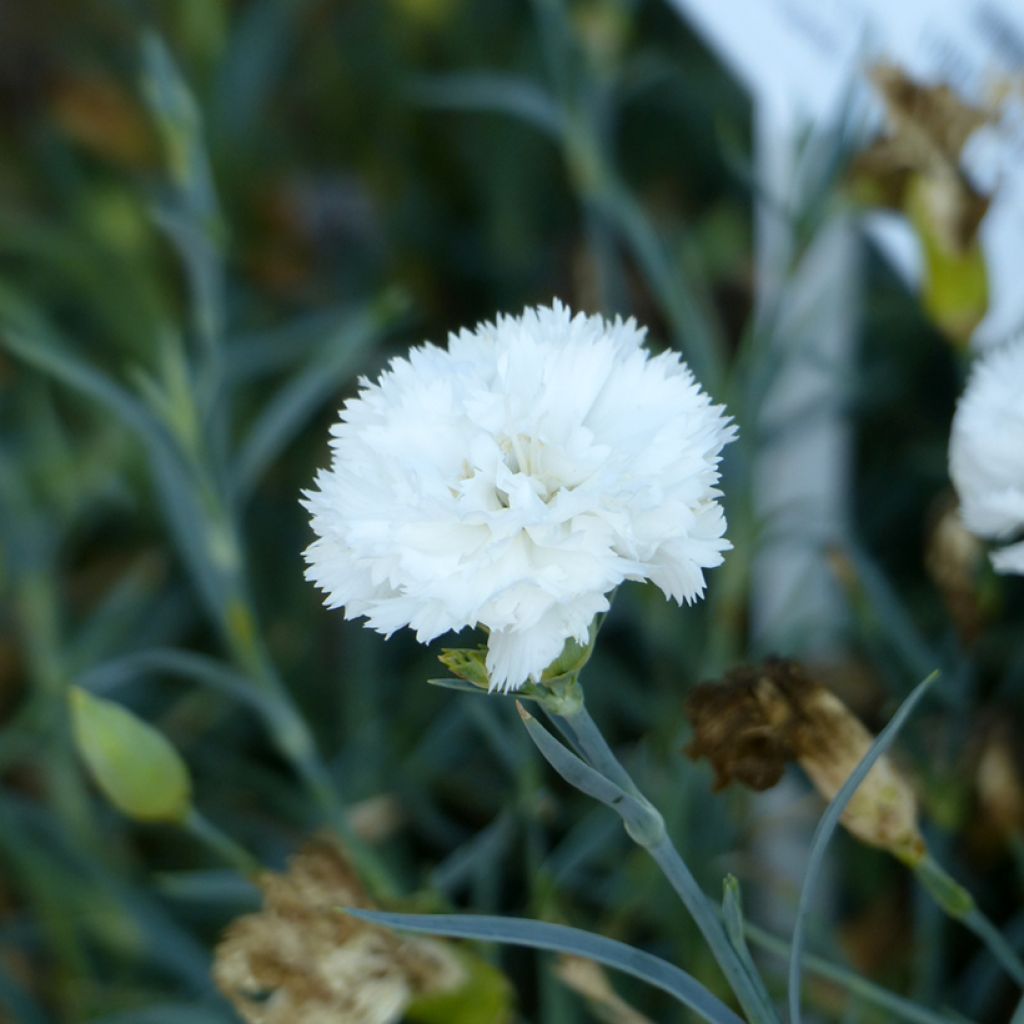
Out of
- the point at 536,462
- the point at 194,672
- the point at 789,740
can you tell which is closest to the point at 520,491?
the point at 536,462

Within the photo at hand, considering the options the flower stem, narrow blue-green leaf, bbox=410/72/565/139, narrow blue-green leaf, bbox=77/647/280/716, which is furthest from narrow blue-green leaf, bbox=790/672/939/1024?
narrow blue-green leaf, bbox=410/72/565/139

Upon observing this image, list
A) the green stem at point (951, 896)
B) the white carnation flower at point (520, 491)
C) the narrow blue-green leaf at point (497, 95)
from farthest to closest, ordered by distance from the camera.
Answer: the narrow blue-green leaf at point (497, 95) → the green stem at point (951, 896) → the white carnation flower at point (520, 491)

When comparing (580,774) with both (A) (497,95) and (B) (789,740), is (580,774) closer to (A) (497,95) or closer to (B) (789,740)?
(B) (789,740)

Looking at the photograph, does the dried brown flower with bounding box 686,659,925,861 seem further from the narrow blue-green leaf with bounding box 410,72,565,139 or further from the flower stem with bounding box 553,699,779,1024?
the narrow blue-green leaf with bounding box 410,72,565,139

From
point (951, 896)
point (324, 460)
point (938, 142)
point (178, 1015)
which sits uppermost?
point (324, 460)

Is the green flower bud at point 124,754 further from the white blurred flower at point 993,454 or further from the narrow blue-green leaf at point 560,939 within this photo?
the white blurred flower at point 993,454

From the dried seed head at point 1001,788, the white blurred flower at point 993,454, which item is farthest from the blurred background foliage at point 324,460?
the white blurred flower at point 993,454
